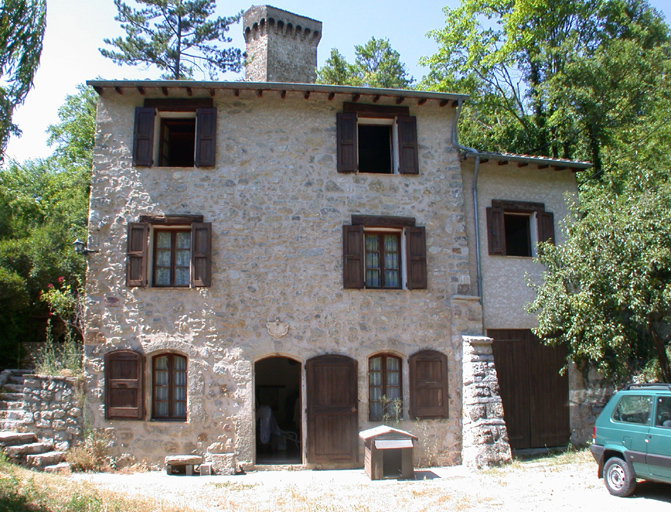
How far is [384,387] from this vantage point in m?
11.0

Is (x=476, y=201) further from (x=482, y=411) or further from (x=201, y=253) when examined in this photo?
(x=201, y=253)

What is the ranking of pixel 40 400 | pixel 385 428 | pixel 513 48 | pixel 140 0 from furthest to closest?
pixel 140 0 → pixel 513 48 → pixel 40 400 → pixel 385 428

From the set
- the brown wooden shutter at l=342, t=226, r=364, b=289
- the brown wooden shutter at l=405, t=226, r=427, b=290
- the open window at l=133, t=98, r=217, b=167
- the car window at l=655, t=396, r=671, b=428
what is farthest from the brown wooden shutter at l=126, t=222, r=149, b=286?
the car window at l=655, t=396, r=671, b=428

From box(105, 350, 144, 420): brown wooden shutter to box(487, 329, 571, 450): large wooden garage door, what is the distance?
7.21 m

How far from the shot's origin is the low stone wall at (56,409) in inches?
407

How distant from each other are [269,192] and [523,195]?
5836 millimetres

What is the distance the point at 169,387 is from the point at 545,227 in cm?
887

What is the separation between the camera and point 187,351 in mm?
10586

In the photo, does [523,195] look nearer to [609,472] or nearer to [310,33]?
[609,472]

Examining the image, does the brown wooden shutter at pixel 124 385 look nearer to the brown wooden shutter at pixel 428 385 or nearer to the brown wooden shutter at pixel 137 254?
the brown wooden shutter at pixel 137 254

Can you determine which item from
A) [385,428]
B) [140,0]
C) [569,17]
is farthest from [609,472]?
[140,0]

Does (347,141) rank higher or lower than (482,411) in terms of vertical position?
higher

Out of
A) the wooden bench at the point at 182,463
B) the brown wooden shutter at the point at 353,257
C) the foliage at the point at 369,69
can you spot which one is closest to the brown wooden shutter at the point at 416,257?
the brown wooden shutter at the point at 353,257

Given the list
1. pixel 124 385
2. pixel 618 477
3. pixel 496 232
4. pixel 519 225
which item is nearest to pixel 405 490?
pixel 618 477
